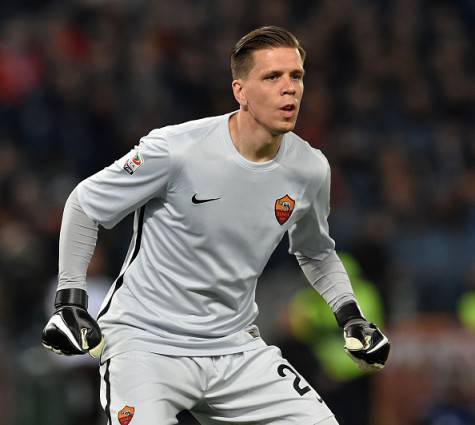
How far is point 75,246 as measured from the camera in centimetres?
431

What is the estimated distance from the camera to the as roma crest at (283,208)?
4449 millimetres

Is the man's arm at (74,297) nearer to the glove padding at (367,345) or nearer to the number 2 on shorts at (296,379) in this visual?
the number 2 on shorts at (296,379)

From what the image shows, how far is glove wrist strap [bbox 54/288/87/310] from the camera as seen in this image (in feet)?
14.0

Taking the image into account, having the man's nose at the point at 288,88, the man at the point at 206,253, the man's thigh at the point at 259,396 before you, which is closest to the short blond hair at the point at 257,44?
the man at the point at 206,253

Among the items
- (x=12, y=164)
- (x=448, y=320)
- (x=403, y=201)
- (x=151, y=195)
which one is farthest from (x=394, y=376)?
(x=151, y=195)

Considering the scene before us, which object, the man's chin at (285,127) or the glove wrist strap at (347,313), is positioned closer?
the man's chin at (285,127)

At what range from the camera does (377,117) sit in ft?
35.2

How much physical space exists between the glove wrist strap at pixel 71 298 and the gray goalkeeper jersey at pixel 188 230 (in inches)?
6.8

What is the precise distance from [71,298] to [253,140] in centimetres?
93

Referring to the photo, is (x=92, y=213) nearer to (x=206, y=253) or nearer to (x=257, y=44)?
(x=206, y=253)

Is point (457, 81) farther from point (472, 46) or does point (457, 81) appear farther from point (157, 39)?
point (157, 39)

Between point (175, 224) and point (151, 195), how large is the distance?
0.15 m


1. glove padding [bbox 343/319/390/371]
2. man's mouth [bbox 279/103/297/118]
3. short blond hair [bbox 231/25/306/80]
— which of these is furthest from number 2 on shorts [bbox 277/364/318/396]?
short blond hair [bbox 231/25/306/80]

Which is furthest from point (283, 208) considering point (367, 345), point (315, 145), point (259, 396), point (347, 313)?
point (315, 145)
